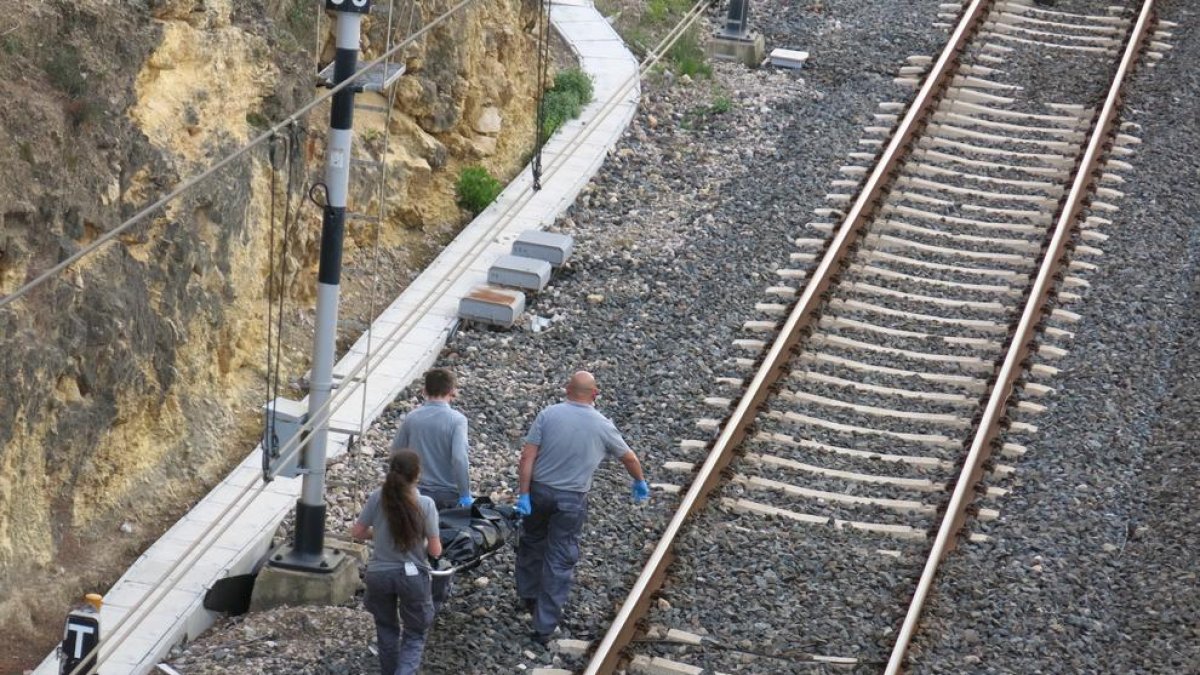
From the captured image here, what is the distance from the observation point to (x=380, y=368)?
48.5 feet

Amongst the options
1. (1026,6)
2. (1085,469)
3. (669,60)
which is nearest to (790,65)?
(669,60)

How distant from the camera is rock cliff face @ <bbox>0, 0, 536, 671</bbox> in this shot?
11531mm

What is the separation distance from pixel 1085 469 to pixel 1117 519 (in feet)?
2.25

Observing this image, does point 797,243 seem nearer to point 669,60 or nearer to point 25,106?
point 669,60

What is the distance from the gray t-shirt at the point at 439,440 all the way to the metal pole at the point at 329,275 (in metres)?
0.79

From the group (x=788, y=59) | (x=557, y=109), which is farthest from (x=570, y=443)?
(x=788, y=59)

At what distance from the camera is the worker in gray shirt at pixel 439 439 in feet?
35.6

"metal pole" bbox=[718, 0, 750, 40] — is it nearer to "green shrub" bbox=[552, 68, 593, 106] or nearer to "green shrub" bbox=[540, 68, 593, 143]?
"green shrub" bbox=[540, 68, 593, 143]

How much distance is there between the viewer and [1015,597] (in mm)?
11508

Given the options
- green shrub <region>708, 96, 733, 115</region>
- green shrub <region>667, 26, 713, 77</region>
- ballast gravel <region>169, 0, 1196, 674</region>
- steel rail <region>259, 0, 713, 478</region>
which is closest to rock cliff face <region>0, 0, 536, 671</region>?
steel rail <region>259, 0, 713, 478</region>

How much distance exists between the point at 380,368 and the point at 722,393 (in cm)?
277

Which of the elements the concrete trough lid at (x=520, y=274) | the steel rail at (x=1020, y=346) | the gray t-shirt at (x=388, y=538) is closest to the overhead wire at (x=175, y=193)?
the gray t-shirt at (x=388, y=538)

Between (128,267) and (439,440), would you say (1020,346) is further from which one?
(128,267)

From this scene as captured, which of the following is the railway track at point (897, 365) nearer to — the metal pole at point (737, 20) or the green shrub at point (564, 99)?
the metal pole at point (737, 20)
